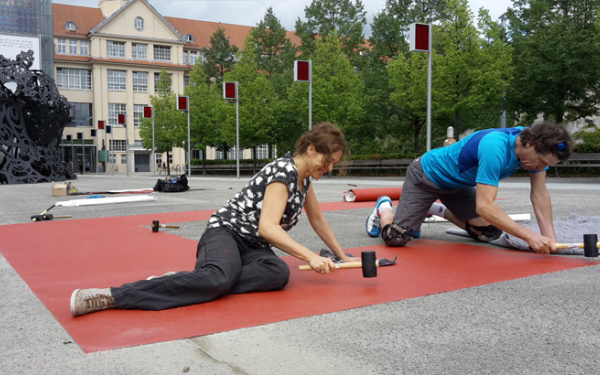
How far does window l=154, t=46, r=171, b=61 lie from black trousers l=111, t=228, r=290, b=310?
66738mm

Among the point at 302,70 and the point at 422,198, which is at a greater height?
the point at 302,70

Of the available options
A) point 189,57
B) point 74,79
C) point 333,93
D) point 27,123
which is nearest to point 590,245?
point 27,123

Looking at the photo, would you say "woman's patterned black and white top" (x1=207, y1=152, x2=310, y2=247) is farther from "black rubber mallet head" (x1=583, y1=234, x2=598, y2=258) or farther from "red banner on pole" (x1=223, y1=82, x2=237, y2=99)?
"red banner on pole" (x1=223, y1=82, x2=237, y2=99)

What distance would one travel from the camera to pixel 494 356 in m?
2.52

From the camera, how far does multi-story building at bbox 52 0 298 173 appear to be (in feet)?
207

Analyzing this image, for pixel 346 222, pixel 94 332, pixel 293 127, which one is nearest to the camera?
pixel 94 332

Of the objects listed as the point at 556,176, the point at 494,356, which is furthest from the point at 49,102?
the point at 494,356

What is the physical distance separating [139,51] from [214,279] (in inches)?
2622

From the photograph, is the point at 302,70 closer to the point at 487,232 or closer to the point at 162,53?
the point at 487,232

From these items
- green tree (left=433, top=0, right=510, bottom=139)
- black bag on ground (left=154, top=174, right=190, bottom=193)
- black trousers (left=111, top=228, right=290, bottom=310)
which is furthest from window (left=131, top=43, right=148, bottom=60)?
black trousers (left=111, top=228, right=290, bottom=310)

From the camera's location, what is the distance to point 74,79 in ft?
208

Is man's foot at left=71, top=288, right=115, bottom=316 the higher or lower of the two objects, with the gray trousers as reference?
lower

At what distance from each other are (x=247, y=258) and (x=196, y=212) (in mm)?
6548

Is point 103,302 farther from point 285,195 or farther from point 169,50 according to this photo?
point 169,50
